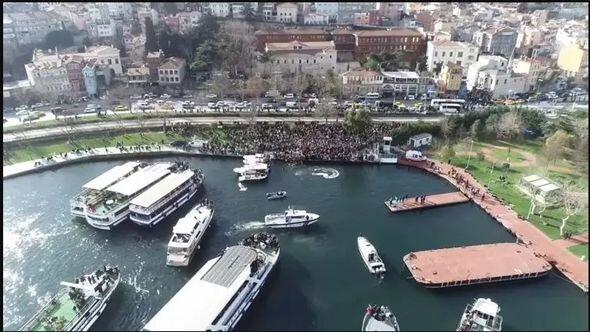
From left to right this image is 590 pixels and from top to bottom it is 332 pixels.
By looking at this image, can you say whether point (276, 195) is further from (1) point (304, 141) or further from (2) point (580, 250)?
(2) point (580, 250)

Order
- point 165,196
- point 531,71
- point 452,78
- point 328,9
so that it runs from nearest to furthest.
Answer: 1. point 165,196
2. point 452,78
3. point 531,71
4. point 328,9

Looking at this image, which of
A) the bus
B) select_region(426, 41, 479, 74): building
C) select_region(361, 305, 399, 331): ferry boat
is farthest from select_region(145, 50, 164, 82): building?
select_region(361, 305, 399, 331): ferry boat

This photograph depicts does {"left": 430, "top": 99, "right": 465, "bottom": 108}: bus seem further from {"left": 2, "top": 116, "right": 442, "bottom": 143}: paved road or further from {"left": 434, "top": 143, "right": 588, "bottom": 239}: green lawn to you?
{"left": 434, "top": 143, "right": 588, "bottom": 239}: green lawn

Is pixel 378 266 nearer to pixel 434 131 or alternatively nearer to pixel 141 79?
pixel 434 131

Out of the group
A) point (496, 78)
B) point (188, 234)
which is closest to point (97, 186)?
point (188, 234)

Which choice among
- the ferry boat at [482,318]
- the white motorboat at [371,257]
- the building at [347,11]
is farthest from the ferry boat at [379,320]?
the building at [347,11]

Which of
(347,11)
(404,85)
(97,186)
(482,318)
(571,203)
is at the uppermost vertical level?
(347,11)

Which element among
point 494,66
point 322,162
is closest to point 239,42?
point 322,162
